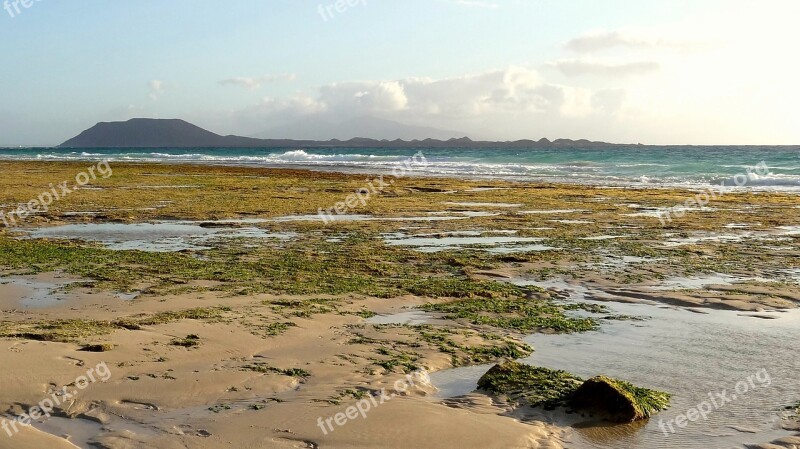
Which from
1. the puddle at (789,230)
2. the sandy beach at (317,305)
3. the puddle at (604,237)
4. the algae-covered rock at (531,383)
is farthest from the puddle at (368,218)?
the algae-covered rock at (531,383)

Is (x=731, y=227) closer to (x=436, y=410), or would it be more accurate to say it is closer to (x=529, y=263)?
(x=529, y=263)

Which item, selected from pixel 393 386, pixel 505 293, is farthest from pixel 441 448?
pixel 505 293

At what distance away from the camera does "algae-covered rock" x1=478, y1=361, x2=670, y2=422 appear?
6.31m

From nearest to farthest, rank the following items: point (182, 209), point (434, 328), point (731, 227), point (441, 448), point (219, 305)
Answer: point (441, 448), point (434, 328), point (219, 305), point (731, 227), point (182, 209)

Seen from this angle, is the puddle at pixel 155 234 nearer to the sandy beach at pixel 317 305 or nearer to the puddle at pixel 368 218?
the sandy beach at pixel 317 305

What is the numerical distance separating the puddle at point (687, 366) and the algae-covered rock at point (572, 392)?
133mm

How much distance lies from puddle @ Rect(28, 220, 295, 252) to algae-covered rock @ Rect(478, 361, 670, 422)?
32.3 ft

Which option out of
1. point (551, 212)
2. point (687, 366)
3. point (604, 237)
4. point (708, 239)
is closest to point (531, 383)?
point (687, 366)

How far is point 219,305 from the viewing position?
1010cm

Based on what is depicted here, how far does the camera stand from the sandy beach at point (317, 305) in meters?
6.11

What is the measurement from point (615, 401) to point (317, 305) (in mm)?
5020

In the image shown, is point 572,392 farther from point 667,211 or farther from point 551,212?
point 667,211

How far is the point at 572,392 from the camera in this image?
6.68 meters

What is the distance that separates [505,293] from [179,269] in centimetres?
569
